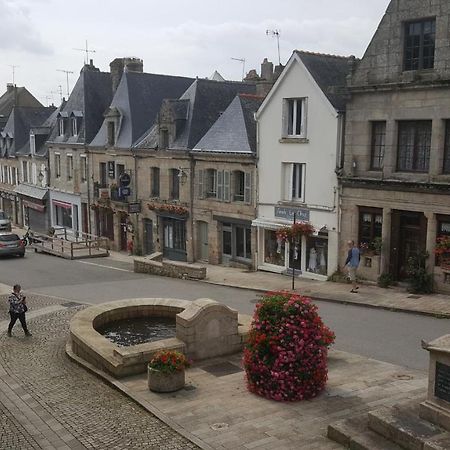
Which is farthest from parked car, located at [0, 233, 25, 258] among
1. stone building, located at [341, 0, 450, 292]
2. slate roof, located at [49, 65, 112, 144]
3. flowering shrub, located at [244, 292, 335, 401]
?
flowering shrub, located at [244, 292, 335, 401]

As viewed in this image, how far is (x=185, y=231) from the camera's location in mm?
32312

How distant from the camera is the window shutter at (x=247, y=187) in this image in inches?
1093

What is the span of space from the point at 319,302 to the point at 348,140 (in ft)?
21.3

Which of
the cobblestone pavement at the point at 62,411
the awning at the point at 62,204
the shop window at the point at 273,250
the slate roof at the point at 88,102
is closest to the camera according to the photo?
the cobblestone pavement at the point at 62,411

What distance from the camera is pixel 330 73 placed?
82.1 ft

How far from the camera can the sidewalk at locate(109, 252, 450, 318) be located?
1895 cm

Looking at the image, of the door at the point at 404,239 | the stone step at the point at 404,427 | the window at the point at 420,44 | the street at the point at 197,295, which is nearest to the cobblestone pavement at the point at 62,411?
the stone step at the point at 404,427

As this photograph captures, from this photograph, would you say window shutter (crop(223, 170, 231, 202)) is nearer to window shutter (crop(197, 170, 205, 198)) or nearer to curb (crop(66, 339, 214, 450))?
window shutter (crop(197, 170, 205, 198))

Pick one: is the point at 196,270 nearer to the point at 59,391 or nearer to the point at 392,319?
the point at 392,319

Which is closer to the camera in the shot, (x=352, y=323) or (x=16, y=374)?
(x=16, y=374)

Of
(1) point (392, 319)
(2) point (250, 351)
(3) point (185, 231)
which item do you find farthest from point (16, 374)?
(3) point (185, 231)

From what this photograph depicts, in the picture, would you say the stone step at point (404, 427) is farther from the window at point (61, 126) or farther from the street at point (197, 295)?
the window at point (61, 126)

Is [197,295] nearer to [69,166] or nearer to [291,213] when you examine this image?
[291,213]

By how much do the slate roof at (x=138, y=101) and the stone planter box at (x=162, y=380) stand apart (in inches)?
1015
